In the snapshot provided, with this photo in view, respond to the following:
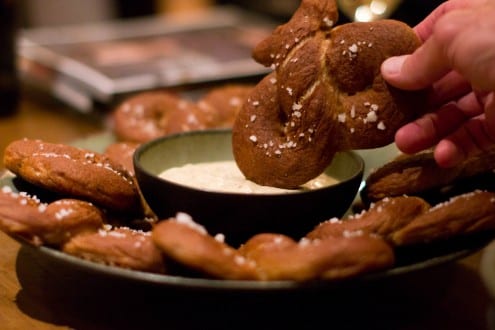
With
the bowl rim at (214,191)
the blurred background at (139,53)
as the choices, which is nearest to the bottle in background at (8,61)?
the blurred background at (139,53)

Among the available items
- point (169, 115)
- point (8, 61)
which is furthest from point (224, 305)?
point (8, 61)

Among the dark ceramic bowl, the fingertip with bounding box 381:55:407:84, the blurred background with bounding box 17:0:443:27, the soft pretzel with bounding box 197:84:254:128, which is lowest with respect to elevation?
the blurred background with bounding box 17:0:443:27

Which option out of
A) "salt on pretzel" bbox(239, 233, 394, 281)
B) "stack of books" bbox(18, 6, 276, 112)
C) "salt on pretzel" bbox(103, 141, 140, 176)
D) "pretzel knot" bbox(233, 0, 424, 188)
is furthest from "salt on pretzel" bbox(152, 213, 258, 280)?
"stack of books" bbox(18, 6, 276, 112)

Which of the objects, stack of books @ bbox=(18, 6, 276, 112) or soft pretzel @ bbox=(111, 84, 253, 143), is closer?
soft pretzel @ bbox=(111, 84, 253, 143)

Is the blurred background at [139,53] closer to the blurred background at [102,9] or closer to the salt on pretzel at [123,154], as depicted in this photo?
the blurred background at [102,9]

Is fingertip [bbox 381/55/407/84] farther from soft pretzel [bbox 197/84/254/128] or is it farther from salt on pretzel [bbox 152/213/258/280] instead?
soft pretzel [bbox 197/84/254/128]

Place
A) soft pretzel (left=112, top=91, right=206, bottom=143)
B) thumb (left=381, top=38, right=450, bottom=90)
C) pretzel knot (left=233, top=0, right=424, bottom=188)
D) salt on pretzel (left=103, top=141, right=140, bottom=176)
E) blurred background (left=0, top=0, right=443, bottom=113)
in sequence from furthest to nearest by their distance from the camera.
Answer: blurred background (left=0, top=0, right=443, bottom=113)
soft pretzel (left=112, top=91, right=206, bottom=143)
salt on pretzel (left=103, top=141, right=140, bottom=176)
pretzel knot (left=233, top=0, right=424, bottom=188)
thumb (left=381, top=38, right=450, bottom=90)

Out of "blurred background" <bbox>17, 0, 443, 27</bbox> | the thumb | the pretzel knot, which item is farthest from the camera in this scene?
"blurred background" <bbox>17, 0, 443, 27</bbox>

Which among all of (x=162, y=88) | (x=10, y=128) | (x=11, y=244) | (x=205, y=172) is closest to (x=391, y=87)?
(x=205, y=172)
